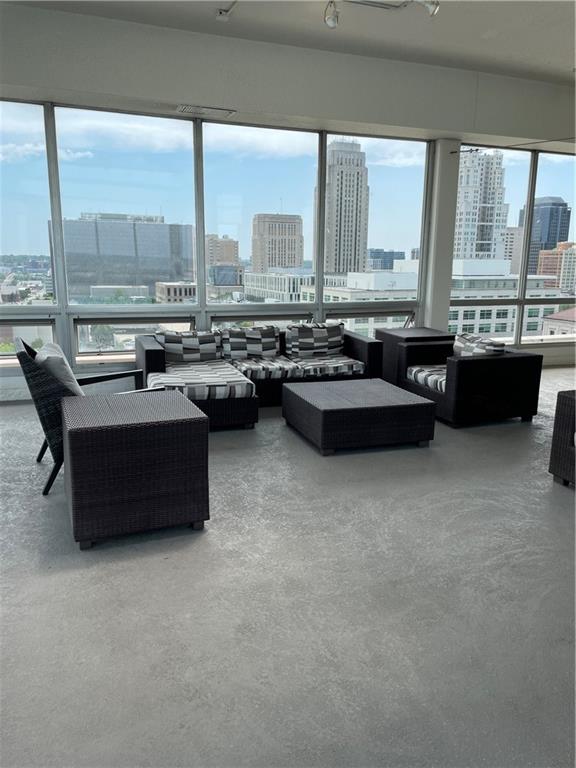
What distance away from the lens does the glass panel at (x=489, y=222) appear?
6.88 m

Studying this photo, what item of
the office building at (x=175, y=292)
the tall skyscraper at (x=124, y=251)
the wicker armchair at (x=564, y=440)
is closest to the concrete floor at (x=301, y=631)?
the wicker armchair at (x=564, y=440)

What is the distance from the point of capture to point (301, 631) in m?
2.17

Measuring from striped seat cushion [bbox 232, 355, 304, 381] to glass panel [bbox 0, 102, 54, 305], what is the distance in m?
1.98

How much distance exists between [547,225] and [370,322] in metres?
2.80

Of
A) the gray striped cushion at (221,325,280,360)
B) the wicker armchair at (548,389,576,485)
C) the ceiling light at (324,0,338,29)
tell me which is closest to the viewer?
the wicker armchair at (548,389,576,485)

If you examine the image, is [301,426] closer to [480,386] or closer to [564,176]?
[480,386]

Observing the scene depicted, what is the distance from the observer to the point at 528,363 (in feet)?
16.1

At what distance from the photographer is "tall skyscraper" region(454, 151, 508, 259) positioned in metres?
6.83

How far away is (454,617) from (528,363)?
3.17 m

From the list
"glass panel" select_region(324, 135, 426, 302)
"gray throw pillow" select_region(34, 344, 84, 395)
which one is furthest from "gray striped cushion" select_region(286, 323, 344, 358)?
"gray throw pillow" select_region(34, 344, 84, 395)

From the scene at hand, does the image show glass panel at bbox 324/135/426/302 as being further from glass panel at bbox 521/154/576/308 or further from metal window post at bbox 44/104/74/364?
metal window post at bbox 44/104/74/364

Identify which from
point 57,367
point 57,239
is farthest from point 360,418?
point 57,239

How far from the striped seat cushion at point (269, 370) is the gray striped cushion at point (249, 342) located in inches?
7.1

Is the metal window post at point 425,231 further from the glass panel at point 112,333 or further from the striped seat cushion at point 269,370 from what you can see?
the glass panel at point 112,333
